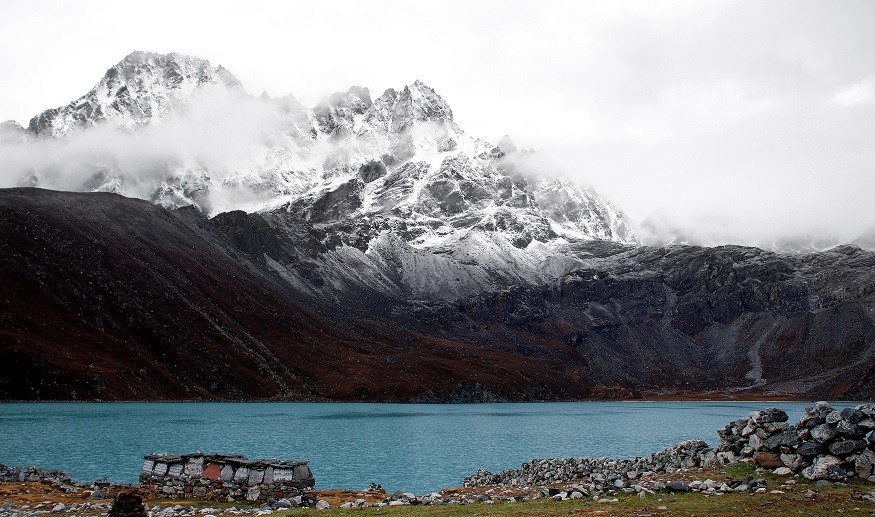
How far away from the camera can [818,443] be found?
31.9 metres

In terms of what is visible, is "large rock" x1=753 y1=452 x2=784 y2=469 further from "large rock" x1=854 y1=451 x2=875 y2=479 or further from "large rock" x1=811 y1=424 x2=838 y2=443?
"large rock" x1=854 y1=451 x2=875 y2=479

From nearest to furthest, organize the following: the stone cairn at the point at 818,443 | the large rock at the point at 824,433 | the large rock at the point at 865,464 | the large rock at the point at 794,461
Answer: the large rock at the point at 865,464 → the stone cairn at the point at 818,443 → the large rock at the point at 824,433 → the large rock at the point at 794,461

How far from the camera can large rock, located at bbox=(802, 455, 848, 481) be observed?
30.4m

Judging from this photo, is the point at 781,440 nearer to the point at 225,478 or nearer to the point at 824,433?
the point at 824,433

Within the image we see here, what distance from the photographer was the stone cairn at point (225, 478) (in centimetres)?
3625

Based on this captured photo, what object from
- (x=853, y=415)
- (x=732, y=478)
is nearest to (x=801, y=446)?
(x=853, y=415)

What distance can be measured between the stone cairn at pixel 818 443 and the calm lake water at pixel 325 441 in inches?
1071

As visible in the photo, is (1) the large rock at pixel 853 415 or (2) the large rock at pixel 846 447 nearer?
(2) the large rock at pixel 846 447

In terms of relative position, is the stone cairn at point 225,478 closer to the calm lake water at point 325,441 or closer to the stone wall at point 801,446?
the stone wall at point 801,446

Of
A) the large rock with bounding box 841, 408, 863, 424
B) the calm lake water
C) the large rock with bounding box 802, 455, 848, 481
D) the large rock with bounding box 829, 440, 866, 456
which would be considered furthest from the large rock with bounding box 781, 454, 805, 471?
the calm lake water

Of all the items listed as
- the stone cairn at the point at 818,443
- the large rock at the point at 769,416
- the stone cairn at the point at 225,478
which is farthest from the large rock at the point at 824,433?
the stone cairn at the point at 225,478

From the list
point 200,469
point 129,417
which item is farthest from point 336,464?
point 129,417

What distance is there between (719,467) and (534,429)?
9658 cm

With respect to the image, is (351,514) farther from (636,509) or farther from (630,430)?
(630,430)
